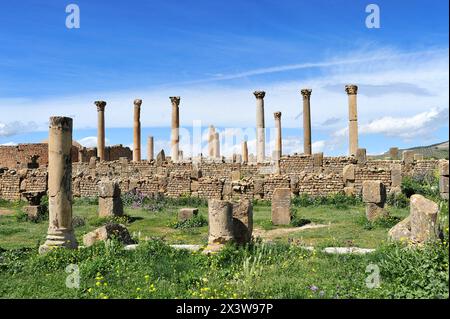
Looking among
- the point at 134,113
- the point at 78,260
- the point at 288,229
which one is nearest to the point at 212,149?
the point at 134,113

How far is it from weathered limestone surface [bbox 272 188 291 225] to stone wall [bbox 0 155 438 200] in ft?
19.7

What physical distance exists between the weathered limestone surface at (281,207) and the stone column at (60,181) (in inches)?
289

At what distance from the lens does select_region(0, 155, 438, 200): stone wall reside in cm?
2230

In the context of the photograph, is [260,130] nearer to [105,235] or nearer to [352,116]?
[352,116]

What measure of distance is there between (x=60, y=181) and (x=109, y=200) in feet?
23.9

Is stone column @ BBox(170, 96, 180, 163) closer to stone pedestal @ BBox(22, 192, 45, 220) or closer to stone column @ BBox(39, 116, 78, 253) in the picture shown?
stone pedestal @ BBox(22, 192, 45, 220)

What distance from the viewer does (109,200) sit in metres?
18.1

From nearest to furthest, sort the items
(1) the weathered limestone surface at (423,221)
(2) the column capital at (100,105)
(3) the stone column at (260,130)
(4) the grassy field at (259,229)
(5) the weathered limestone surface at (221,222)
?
(1) the weathered limestone surface at (423,221) < (5) the weathered limestone surface at (221,222) < (4) the grassy field at (259,229) < (3) the stone column at (260,130) < (2) the column capital at (100,105)

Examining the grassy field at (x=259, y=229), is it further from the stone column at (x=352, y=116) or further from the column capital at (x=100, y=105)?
the column capital at (x=100, y=105)

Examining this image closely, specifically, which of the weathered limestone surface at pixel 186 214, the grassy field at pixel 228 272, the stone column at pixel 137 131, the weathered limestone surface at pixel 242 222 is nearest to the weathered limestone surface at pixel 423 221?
the grassy field at pixel 228 272

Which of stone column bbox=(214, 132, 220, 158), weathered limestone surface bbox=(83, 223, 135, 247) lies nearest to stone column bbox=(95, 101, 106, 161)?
stone column bbox=(214, 132, 220, 158)

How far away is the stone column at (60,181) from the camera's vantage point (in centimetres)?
1084
